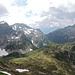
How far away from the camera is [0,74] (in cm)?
6725
